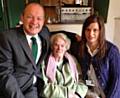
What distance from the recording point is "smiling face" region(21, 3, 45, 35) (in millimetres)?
1725

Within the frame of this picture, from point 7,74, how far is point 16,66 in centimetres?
12

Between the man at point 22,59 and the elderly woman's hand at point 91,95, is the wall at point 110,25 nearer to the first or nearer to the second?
the man at point 22,59

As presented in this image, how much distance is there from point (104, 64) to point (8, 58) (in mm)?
797

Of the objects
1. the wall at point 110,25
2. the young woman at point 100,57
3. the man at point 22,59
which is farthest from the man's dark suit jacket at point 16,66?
the wall at point 110,25

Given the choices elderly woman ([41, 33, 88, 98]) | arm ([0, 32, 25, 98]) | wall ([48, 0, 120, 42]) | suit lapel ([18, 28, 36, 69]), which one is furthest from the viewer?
wall ([48, 0, 120, 42])

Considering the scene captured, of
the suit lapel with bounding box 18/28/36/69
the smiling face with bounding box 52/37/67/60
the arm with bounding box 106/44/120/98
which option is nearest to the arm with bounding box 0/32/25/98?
the suit lapel with bounding box 18/28/36/69

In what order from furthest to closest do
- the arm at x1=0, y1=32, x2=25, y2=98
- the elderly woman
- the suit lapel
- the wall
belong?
the wall → the elderly woman → the suit lapel → the arm at x1=0, y1=32, x2=25, y2=98

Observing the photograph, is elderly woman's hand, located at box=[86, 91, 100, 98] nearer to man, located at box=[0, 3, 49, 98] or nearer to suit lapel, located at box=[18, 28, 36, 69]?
man, located at box=[0, 3, 49, 98]

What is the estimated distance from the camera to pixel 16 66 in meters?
1.67

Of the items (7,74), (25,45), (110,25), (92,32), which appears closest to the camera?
(7,74)

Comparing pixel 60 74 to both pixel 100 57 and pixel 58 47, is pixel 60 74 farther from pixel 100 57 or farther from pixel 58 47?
pixel 100 57

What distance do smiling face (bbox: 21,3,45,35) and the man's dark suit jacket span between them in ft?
0.22

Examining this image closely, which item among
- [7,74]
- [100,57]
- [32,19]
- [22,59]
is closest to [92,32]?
[100,57]

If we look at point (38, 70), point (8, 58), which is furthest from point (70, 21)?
point (8, 58)
